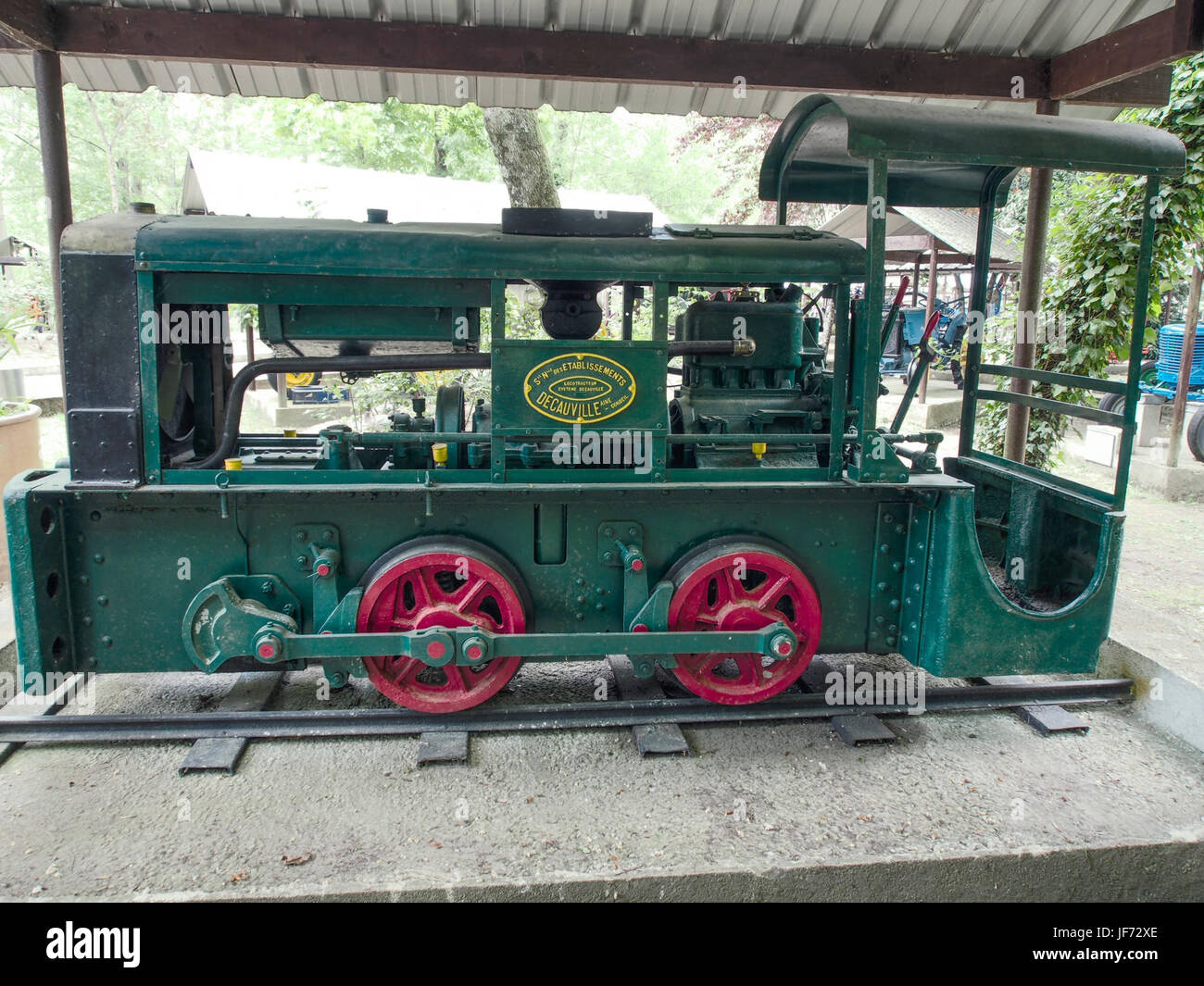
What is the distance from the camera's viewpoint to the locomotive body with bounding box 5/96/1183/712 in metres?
3.42

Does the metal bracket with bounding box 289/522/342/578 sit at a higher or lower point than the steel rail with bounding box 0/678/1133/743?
higher

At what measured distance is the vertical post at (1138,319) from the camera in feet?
11.6

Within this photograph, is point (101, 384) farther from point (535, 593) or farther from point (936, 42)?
point (936, 42)

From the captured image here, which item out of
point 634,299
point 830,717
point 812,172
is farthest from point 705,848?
point 812,172

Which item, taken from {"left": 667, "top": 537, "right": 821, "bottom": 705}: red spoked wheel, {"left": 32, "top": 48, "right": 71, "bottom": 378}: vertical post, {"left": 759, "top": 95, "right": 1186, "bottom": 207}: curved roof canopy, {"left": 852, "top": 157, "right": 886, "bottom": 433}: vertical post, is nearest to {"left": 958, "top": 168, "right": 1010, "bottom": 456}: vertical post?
{"left": 759, "top": 95, "right": 1186, "bottom": 207}: curved roof canopy

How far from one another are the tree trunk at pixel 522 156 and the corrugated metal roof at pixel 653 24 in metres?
2.78

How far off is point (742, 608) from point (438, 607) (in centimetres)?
130

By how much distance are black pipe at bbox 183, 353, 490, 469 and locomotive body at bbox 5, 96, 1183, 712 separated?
0.5 inches

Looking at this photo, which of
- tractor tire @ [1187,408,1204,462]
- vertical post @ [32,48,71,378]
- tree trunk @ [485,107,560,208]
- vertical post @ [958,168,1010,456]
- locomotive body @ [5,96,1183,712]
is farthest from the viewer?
tractor tire @ [1187,408,1204,462]

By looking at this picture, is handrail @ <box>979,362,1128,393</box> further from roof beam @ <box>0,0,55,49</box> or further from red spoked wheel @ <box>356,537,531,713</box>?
roof beam @ <box>0,0,55,49</box>

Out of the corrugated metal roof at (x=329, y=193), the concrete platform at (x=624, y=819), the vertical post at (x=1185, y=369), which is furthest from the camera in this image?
the corrugated metal roof at (x=329, y=193)

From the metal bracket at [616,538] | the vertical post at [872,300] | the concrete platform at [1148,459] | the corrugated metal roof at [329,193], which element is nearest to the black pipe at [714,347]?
the vertical post at [872,300]

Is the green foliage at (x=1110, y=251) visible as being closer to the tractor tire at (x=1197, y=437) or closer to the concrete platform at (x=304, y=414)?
the tractor tire at (x=1197, y=437)

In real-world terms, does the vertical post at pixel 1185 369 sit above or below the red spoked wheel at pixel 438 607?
above
